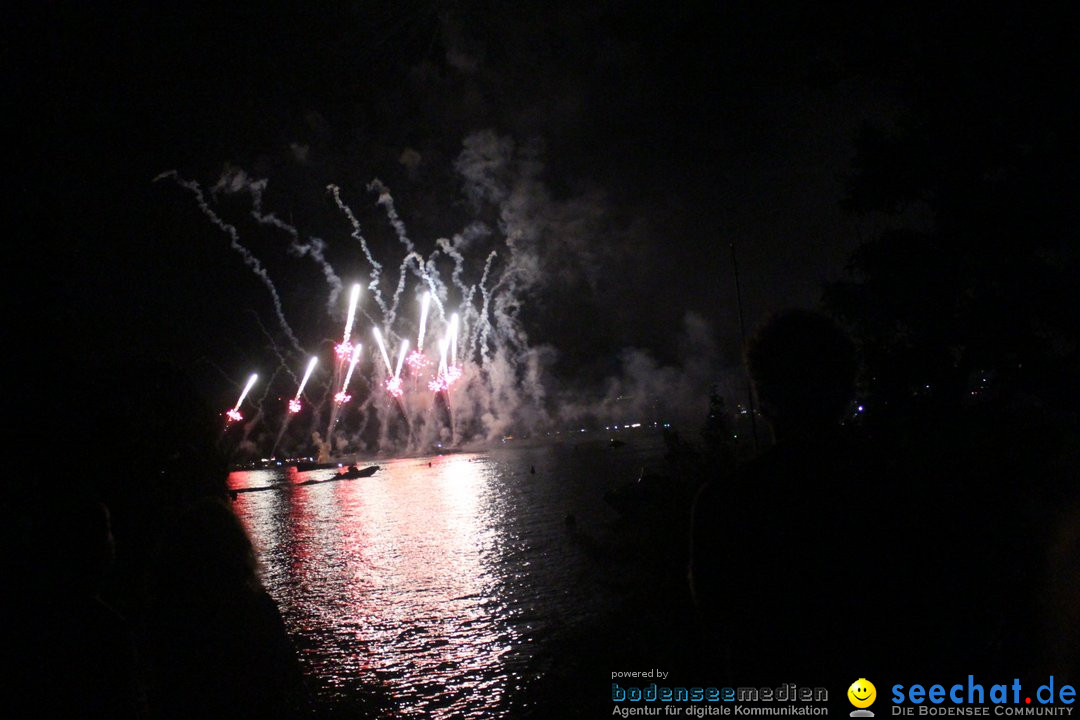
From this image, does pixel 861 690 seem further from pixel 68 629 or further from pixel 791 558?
pixel 68 629

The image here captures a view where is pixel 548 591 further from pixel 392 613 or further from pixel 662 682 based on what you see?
pixel 662 682

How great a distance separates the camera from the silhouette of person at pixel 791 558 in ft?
5.95

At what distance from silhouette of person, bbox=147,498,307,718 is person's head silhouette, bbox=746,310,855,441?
4162mm

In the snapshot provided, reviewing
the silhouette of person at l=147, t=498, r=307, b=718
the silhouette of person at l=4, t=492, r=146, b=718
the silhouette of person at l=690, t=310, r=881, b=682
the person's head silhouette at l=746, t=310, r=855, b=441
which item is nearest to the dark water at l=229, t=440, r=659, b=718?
the silhouette of person at l=147, t=498, r=307, b=718

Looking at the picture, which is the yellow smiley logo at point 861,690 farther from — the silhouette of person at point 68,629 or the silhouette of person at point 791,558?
the silhouette of person at point 68,629

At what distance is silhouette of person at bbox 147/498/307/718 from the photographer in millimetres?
4242

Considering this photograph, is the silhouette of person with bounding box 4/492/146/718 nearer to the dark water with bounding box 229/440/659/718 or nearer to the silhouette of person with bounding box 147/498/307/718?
the silhouette of person with bounding box 147/498/307/718

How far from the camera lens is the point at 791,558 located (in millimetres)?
1843

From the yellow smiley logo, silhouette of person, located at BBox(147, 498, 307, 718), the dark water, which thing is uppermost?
the yellow smiley logo

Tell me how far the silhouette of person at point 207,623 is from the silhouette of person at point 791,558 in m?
3.87

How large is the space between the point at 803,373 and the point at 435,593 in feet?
57.3

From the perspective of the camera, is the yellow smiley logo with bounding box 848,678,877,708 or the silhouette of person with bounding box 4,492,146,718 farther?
the silhouette of person with bounding box 4,492,146,718

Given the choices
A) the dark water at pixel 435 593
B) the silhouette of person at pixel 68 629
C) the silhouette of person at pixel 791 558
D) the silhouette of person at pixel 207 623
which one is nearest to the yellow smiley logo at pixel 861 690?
the silhouette of person at pixel 791 558

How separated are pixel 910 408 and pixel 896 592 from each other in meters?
14.1
